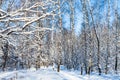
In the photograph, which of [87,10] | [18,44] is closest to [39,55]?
[87,10]

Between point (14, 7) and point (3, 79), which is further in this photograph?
point (3, 79)

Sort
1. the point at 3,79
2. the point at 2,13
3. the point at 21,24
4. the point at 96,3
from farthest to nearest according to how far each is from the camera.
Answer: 1. the point at 96,3
2. the point at 3,79
3. the point at 21,24
4. the point at 2,13

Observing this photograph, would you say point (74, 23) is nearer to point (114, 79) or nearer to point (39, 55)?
point (39, 55)

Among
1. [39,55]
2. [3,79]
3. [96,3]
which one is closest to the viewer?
[3,79]

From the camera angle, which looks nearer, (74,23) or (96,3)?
(96,3)

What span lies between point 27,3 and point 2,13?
2.41ft

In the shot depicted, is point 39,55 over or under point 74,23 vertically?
under

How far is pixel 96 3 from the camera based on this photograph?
111 feet

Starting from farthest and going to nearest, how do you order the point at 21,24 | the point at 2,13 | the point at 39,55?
the point at 39,55
the point at 21,24
the point at 2,13

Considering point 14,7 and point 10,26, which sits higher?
point 14,7

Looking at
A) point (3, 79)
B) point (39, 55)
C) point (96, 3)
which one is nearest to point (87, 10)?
point (96, 3)

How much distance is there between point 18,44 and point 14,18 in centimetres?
109

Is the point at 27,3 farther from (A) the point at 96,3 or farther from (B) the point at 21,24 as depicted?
(A) the point at 96,3

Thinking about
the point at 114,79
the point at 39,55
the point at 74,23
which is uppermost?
the point at 74,23
